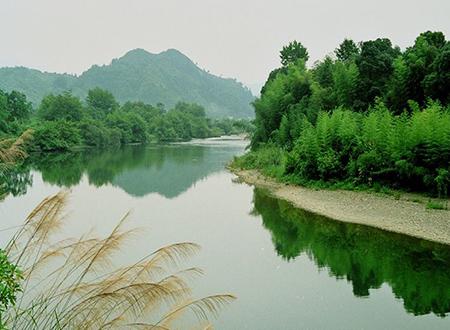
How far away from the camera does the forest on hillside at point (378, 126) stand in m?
17.8

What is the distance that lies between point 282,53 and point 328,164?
92.1 ft

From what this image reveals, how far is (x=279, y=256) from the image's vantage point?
12125 mm

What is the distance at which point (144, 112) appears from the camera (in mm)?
90688

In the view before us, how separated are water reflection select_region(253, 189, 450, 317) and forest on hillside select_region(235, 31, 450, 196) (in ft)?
15.3

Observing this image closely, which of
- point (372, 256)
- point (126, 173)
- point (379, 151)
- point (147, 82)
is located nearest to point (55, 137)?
Answer: point (126, 173)

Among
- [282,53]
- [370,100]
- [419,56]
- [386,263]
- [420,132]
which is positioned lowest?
[386,263]

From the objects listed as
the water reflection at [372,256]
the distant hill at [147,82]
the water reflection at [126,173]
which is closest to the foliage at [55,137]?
the water reflection at [126,173]

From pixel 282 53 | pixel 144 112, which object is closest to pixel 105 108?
pixel 144 112

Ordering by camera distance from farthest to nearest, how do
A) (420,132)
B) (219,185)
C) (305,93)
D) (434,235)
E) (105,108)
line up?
(105,108), (305,93), (219,185), (420,132), (434,235)

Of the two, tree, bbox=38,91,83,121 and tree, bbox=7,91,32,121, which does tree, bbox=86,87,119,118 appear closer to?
tree, bbox=38,91,83,121

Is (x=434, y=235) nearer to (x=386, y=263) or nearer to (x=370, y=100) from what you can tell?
(x=386, y=263)

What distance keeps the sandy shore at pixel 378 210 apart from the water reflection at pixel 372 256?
51cm

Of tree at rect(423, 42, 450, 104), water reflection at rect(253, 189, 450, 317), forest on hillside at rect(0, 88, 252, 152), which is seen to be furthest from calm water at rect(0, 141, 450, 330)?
forest on hillside at rect(0, 88, 252, 152)

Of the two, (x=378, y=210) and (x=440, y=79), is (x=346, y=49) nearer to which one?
(x=440, y=79)
